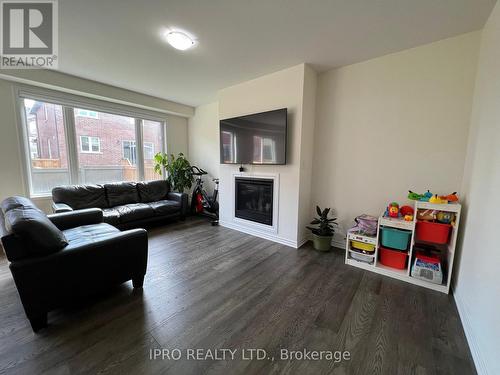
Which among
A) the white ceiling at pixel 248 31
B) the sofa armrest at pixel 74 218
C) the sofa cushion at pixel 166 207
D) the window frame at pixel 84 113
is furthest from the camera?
the sofa cushion at pixel 166 207

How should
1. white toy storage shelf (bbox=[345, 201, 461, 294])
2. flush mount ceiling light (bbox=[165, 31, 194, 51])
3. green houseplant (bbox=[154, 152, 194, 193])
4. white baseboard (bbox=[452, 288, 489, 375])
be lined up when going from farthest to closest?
green houseplant (bbox=[154, 152, 194, 193]) → flush mount ceiling light (bbox=[165, 31, 194, 51]) → white toy storage shelf (bbox=[345, 201, 461, 294]) → white baseboard (bbox=[452, 288, 489, 375])

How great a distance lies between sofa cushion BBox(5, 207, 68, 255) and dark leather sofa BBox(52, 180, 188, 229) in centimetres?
164

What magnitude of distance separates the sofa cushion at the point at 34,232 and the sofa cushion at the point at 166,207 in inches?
84.3

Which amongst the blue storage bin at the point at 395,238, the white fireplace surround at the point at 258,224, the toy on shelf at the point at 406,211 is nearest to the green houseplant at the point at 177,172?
the white fireplace surround at the point at 258,224

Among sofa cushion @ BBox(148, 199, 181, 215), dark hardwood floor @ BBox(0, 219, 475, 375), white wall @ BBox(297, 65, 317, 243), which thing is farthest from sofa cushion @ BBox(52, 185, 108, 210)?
white wall @ BBox(297, 65, 317, 243)

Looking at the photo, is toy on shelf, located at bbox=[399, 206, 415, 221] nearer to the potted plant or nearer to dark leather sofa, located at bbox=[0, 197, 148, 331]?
the potted plant

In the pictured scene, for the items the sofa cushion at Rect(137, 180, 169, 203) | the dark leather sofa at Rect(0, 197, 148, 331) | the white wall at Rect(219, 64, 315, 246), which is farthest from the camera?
the sofa cushion at Rect(137, 180, 169, 203)

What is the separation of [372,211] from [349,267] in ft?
2.58

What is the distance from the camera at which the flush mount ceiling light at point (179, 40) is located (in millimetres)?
2057

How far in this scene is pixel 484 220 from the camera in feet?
4.78

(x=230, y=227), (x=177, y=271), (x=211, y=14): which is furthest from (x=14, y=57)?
(x=230, y=227)

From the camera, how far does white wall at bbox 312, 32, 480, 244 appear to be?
6.91 feet

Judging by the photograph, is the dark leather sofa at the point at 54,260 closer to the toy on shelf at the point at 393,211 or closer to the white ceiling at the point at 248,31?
the white ceiling at the point at 248,31

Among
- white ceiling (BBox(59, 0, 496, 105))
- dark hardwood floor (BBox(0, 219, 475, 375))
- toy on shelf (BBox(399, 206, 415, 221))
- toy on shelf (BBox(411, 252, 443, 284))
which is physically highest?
white ceiling (BBox(59, 0, 496, 105))
